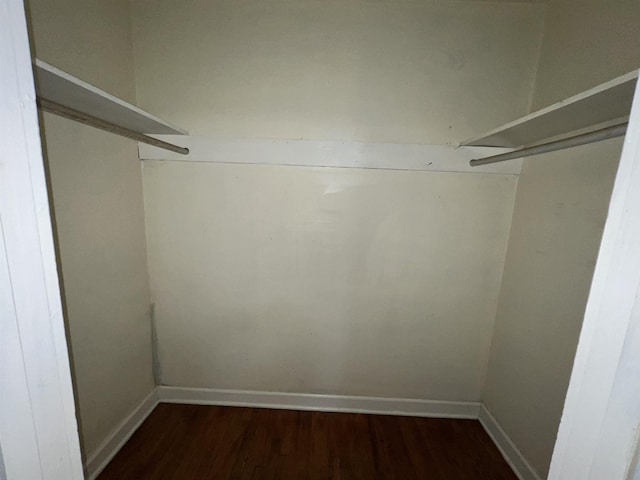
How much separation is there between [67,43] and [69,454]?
142 centimetres

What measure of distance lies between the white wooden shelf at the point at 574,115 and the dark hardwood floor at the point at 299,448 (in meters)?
1.65

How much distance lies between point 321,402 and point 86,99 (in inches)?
74.2

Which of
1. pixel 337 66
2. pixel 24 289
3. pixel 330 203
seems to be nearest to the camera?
pixel 24 289

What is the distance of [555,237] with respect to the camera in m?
1.21

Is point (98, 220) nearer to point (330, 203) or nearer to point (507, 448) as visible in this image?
point (330, 203)

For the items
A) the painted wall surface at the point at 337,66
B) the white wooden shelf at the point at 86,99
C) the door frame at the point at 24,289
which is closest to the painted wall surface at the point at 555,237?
the painted wall surface at the point at 337,66

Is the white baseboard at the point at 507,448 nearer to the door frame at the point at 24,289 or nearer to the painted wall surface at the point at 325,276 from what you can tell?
the painted wall surface at the point at 325,276

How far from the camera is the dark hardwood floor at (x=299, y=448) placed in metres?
1.33

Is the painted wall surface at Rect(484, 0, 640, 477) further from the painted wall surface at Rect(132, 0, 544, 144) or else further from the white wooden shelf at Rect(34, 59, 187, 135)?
the white wooden shelf at Rect(34, 59, 187, 135)

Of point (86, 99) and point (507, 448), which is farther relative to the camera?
point (507, 448)

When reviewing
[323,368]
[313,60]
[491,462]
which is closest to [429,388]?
[491,462]

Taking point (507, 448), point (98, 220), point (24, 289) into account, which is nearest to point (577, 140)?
point (24, 289)

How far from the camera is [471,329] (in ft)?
5.29

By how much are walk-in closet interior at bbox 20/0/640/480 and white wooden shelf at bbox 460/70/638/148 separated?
35 millimetres
